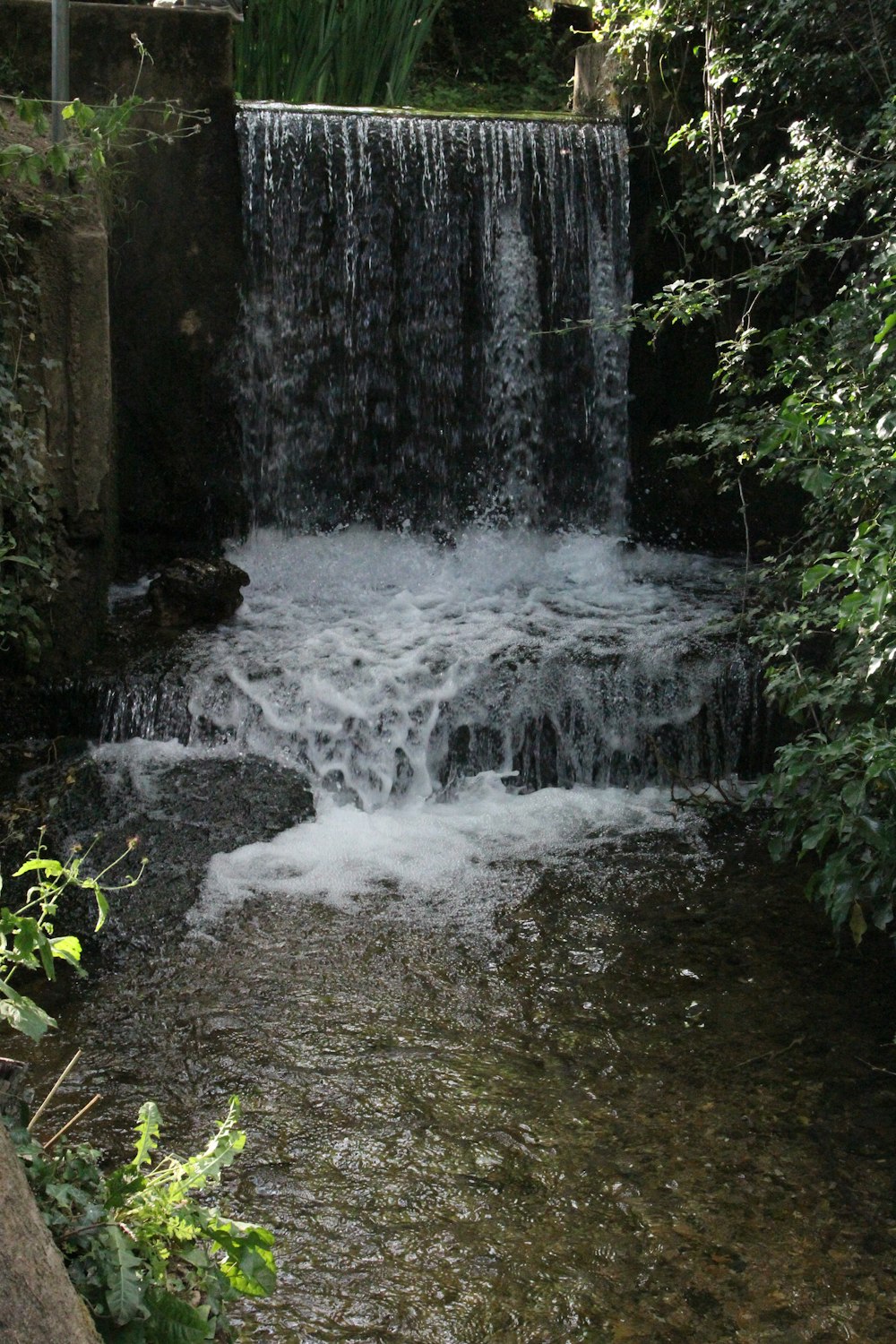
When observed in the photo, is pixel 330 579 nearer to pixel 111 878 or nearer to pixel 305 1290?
pixel 111 878

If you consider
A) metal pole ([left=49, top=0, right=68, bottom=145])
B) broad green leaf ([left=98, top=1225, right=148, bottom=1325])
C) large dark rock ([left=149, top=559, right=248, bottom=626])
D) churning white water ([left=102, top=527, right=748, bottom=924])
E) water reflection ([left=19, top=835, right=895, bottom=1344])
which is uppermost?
A: metal pole ([left=49, top=0, right=68, bottom=145])

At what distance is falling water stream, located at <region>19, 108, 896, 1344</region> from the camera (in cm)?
304

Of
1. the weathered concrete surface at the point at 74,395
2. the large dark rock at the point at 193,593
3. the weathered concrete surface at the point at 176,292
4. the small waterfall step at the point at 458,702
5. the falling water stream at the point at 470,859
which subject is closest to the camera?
the falling water stream at the point at 470,859

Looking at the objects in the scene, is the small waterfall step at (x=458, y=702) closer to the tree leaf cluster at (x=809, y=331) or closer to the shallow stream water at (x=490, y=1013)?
the shallow stream water at (x=490, y=1013)

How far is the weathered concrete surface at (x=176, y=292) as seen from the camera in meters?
7.55

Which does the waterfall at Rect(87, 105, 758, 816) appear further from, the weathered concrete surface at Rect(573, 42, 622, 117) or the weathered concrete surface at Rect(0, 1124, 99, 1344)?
the weathered concrete surface at Rect(0, 1124, 99, 1344)

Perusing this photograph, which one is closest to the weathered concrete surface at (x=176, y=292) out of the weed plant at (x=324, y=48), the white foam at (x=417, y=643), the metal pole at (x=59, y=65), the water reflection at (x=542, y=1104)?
the white foam at (x=417, y=643)

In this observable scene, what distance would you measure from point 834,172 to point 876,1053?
4079 mm

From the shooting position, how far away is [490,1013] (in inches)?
159

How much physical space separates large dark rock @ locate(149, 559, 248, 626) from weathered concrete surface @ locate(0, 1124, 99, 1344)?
500 centimetres

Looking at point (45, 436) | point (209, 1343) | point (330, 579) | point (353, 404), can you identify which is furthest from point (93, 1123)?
point (353, 404)

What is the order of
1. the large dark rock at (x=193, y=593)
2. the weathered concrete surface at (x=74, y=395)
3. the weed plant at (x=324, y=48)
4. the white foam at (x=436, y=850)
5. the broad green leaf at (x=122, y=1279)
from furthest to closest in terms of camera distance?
the weed plant at (x=324, y=48), the large dark rock at (x=193, y=593), the weathered concrete surface at (x=74, y=395), the white foam at (x=436, y=850), the broad green leaf at (x=122, y=1279)

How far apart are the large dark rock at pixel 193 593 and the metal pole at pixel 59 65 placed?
2.10 m

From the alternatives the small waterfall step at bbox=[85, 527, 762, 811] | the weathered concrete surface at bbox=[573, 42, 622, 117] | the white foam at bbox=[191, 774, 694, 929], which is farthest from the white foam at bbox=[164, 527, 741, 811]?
the weathered concrete surface at bbox=[573, 42, 622, 117]
